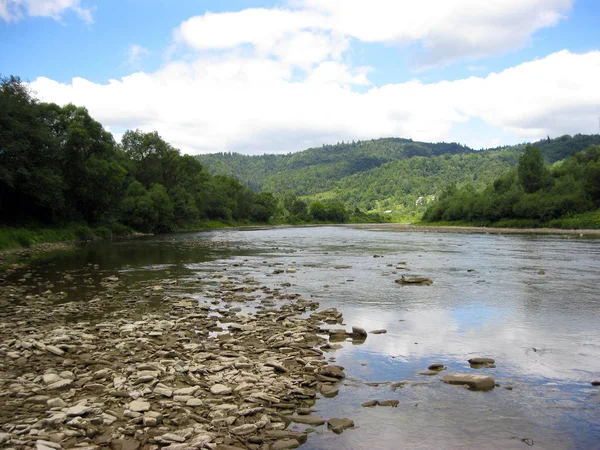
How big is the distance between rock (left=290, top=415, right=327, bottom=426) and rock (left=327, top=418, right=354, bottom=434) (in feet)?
0.57

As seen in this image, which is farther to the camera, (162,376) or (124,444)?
(162,376)

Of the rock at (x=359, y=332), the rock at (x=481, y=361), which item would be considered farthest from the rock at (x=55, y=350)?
the rock at (x=481, y=361)

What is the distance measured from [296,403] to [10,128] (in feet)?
163

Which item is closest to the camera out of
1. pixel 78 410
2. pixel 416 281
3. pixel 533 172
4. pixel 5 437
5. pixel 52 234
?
pixel 5 437

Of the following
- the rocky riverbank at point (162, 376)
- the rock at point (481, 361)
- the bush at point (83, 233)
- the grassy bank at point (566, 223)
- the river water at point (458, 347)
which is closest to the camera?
the rocky riverbank at point (162, 376)

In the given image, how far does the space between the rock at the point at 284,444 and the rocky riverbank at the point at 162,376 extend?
0.02m

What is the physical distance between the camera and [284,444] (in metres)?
7.78

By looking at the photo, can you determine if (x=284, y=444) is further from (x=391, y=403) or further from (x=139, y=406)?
(x=139, y=406)

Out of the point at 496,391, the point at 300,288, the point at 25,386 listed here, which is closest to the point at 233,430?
the point at 25,386

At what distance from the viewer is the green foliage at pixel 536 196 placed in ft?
348

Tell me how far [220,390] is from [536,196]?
128 metres

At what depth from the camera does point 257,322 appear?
1623cm

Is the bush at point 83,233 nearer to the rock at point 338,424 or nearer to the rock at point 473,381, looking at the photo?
the rock at point 473,381

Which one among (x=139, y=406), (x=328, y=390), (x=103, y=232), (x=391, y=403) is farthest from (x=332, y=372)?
(x=103, y=232)
